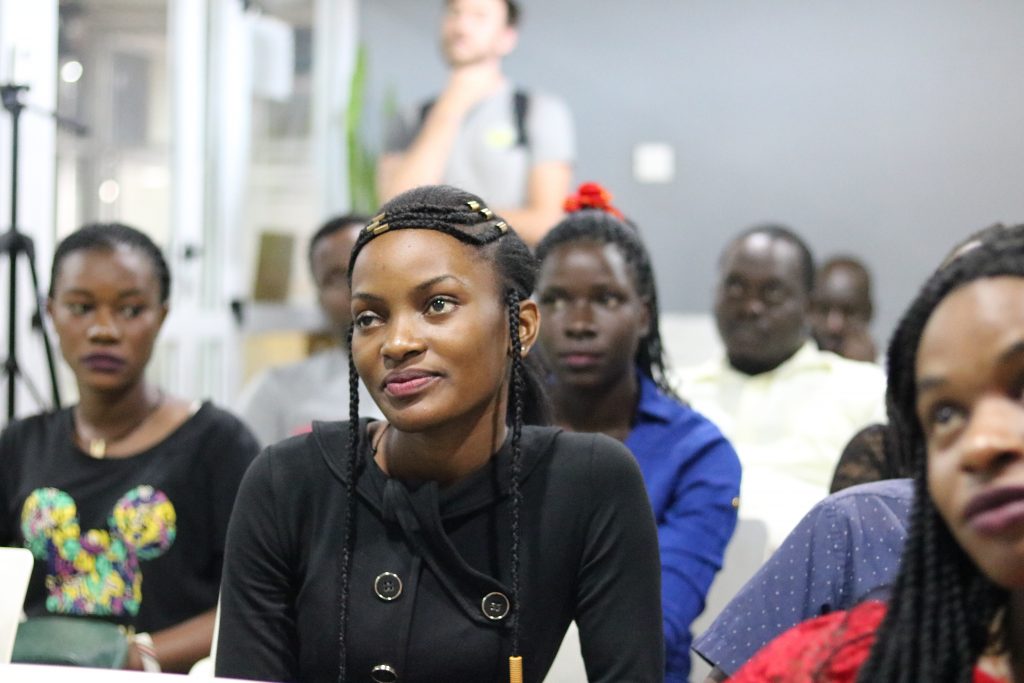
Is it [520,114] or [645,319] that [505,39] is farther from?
[645,319]

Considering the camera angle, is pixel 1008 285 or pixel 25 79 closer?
pixel 1008 285

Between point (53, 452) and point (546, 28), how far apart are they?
4156 mm

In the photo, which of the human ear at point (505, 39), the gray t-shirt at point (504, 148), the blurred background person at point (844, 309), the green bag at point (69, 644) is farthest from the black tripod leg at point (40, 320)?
the blurred background person at point (844, 309)

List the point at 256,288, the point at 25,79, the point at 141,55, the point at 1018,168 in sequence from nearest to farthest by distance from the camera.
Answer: the point at 25,79
the point at 141,55
the point at 256,288
the point at 1018,168

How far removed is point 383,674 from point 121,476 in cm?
94

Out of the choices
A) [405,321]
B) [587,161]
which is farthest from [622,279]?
[587,161]

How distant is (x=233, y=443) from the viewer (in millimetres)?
2215

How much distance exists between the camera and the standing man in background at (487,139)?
179 inches

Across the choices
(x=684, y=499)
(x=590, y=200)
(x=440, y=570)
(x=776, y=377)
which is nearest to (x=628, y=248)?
(x=590, y=200)

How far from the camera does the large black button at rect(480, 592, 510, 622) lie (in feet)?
4.69

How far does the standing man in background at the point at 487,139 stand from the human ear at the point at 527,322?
2790 mm

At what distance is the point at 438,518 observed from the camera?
4.73ft

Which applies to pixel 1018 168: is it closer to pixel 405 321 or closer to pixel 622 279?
pixel 622 279

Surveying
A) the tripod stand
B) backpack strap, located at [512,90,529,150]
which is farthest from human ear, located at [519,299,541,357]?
backpack strap, located at [512,90,529,150]
